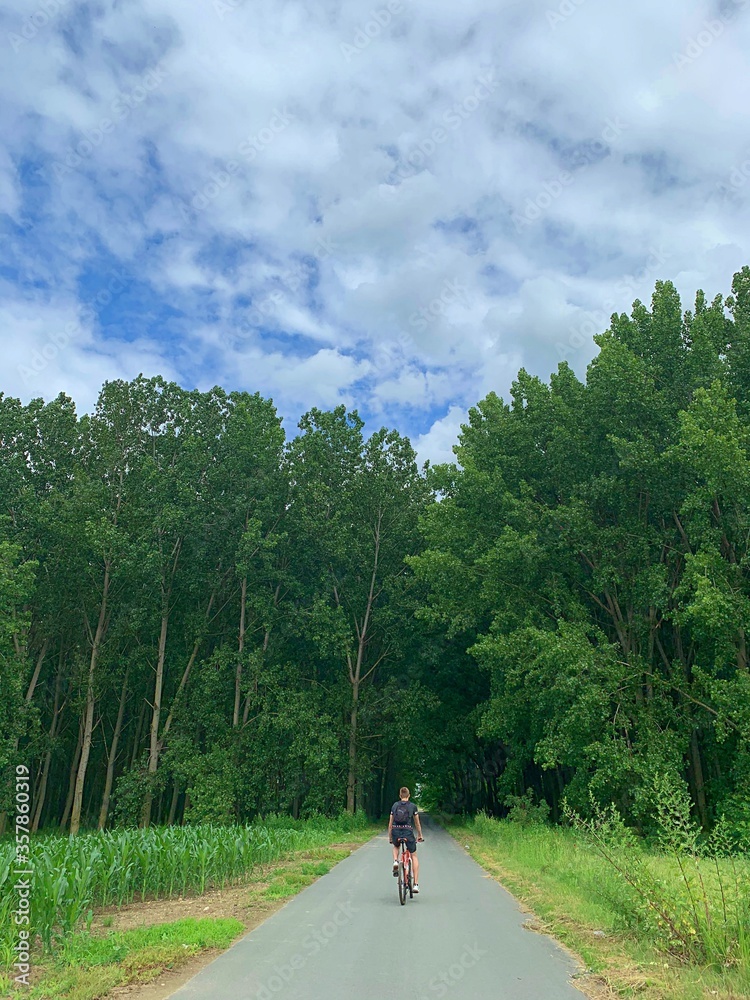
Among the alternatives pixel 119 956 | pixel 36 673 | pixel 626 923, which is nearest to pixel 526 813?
pixel 626 923

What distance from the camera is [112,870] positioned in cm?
1041

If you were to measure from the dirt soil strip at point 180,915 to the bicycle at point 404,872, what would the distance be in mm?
1908

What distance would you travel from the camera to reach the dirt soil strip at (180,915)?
6586 millimetres

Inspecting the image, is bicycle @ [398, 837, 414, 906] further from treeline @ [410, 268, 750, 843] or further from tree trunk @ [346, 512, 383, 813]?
tree trunk @ [346, 512, 383, 813]

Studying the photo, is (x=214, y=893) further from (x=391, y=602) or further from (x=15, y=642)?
(x=391, y=602)

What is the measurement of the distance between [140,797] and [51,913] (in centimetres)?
2764

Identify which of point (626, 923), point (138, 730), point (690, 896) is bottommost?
point (626, 923)

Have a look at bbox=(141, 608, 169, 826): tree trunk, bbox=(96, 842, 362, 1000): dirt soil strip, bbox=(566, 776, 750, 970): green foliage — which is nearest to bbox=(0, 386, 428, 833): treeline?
bbox=(141, 608, 169, 826): tree trunk

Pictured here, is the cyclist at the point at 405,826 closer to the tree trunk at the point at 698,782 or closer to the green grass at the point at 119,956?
the green grass at the point at 119,956

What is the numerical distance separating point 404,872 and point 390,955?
168 inches

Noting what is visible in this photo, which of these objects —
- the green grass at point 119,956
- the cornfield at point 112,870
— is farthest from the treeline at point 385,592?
the green grass at point 119,956

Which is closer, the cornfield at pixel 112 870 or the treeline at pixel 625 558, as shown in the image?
the cornfield at pixel 112 870

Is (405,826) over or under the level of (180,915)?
over

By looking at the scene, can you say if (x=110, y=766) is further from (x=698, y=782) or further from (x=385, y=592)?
(x=698, y=782)
